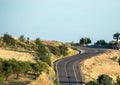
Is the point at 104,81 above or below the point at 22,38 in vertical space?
below

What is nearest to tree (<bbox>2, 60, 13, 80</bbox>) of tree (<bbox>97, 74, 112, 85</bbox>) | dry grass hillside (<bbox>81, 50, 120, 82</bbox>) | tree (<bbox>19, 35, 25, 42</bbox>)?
tree (<bbox>97, 74, 112, 85</bbox>)

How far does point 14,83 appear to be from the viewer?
95.8m

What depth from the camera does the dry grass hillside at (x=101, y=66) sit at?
5168 inches

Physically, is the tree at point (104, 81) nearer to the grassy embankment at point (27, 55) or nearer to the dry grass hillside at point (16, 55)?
the grassy embankment at point (27, 55)

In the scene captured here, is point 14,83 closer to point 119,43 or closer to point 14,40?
point 14,40

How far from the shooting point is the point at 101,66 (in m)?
144

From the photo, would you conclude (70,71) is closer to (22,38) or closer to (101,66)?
(101,66)

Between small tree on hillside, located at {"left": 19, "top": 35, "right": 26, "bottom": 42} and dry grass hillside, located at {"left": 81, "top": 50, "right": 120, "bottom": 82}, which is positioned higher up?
small tree on hillside, located at {"left": 19, "top": 35, "right": 26, "bottom": 42}

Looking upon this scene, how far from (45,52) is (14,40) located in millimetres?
17496

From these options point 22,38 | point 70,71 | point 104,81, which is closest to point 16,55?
point 70,71

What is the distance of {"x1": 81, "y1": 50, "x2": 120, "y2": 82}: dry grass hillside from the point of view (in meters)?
131

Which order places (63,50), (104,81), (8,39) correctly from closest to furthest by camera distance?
(104,81)
(8,39)
(63,50)

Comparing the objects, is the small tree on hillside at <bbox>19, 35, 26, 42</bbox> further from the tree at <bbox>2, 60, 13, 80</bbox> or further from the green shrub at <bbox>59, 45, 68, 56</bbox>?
the tree at <bbox>2, 60, 13, 80</bbox>

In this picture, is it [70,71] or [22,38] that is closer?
[70,71]
